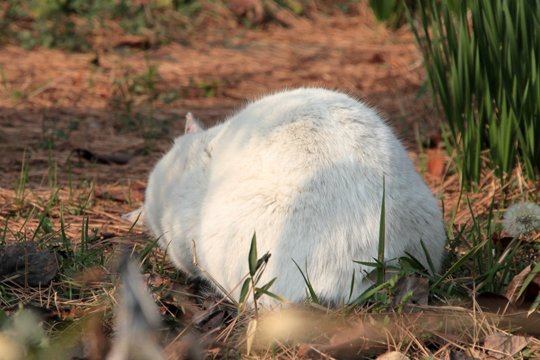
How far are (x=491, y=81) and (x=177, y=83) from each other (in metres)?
3.05

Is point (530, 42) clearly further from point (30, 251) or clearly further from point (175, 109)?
point (175, 109)

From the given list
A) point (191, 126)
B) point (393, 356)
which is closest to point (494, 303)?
point (393, 356)

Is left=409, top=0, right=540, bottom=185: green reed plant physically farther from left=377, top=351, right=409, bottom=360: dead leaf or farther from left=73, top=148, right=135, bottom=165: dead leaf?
left=73, top=148, right=135, bottom=165: dead leaf

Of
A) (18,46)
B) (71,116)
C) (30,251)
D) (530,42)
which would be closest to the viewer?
(30,251)

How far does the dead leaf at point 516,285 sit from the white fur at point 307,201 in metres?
0.27

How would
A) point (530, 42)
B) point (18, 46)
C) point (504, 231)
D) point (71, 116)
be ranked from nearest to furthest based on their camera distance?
point (504, 231), point (530, 42), point (71, 116), point (18, 46)

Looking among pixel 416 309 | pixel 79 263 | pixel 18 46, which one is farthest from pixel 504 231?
pixel 18 46

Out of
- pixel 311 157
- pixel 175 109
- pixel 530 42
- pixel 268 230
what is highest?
pixel 530 42

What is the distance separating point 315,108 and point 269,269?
0.61 metres

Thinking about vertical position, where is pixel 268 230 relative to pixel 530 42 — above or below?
below

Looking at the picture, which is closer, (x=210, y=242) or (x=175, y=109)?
(x=210, y=242)

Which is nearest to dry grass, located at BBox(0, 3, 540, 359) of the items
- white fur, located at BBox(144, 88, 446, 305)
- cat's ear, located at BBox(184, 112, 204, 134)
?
white fur, located at BBox(144, 88, 446, 305)

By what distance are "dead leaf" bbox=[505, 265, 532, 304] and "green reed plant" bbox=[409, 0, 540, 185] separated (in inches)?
45.0

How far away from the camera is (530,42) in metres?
3.58
